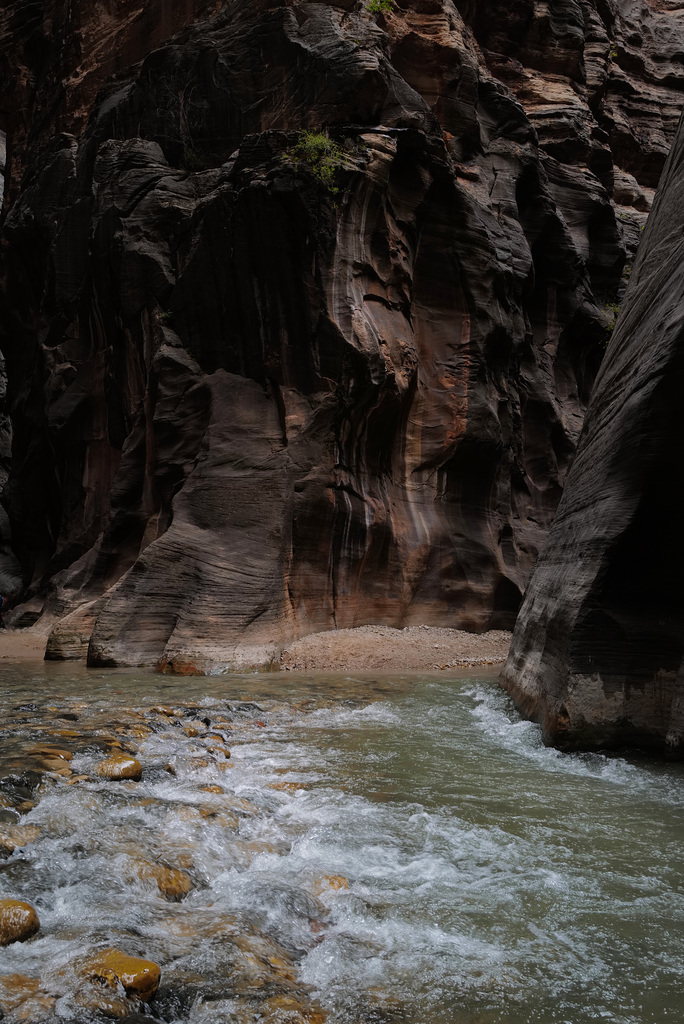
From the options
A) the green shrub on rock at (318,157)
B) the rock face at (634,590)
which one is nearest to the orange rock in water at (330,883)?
the rock face at (634,590)

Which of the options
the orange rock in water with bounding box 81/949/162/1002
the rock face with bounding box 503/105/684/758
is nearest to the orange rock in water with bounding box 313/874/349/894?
the orange rock in water with bounding box 81/949/162/1002

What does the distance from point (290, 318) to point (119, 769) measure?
11386mm

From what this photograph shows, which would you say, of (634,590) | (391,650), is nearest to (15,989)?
(634,590)

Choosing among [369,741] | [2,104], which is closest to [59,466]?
[2,104]

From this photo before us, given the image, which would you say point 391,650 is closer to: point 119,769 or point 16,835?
point 119,769

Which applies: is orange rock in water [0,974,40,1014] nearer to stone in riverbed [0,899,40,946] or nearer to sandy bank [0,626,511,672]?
stone in riverbed [0,899,40,946]

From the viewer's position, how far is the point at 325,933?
3213mm

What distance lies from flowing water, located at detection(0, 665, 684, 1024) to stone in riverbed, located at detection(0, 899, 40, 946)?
0.06 metres

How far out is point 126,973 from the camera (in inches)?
102

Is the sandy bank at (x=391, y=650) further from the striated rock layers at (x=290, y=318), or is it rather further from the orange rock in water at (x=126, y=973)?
the orange rock in water at (x=126, y=973)

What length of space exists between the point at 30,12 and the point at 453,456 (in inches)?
925

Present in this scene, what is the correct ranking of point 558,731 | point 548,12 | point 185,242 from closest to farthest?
point 558,731 → point 185,242 → point 548,12

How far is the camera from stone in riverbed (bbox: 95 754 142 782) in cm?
499

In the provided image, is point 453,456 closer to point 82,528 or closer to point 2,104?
point 82,528
